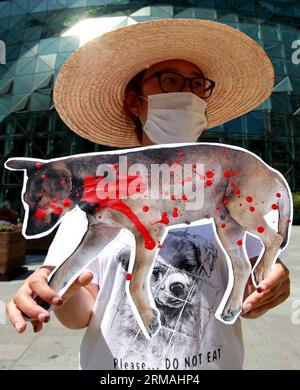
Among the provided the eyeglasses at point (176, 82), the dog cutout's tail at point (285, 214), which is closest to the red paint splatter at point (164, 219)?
the dog cutout's tail at point (285, 214)

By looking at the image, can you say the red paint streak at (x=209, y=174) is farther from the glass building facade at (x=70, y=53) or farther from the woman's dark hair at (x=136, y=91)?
the glass building facade at (x=70, y=53)

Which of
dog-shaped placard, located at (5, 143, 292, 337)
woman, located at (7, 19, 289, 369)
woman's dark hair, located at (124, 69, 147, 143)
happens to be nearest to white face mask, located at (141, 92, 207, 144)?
woman, located at (7, 19, 289, 369)

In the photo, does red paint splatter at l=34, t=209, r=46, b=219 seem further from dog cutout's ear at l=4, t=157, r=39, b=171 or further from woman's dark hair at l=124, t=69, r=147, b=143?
woman's dark hair at l=124, t=69, r=147, b=143

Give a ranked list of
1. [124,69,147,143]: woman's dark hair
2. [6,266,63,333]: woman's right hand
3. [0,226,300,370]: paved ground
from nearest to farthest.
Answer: [6,266,63,333]: woman's right hand < [124,69,147,143]: woman's dark hair < [0,226,300,370]: paved ground

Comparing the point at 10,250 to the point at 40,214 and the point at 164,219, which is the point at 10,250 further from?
the point at 164,219

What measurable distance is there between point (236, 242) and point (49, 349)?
2427 mm

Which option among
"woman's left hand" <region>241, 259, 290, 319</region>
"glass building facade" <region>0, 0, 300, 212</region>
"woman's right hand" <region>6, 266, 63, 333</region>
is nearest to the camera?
"woman's right hand" <region>6, 266, 63, 333</region>

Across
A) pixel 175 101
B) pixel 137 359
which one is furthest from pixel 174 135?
pixel 137 359

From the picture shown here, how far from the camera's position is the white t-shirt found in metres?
1.07

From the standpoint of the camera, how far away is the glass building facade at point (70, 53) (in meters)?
14.6

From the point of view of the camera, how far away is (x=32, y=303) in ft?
2.98

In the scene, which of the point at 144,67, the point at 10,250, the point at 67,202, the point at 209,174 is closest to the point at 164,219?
the point at 209,174

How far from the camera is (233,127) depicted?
14.8 meters

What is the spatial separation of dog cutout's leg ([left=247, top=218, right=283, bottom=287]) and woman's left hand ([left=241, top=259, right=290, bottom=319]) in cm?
2
